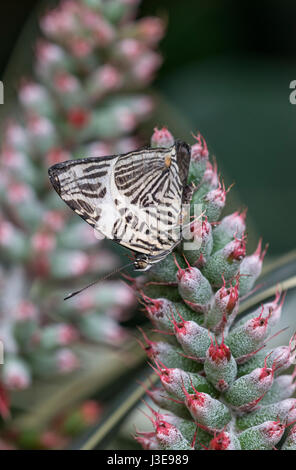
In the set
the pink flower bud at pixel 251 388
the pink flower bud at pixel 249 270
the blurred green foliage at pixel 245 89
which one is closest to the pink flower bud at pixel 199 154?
the pink flower bud at pixel 249 270

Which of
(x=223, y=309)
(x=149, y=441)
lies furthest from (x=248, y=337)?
(x=149, y=441)

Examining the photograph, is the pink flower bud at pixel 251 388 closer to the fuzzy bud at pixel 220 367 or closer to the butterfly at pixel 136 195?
the fuzzy bud at pixel 220 367

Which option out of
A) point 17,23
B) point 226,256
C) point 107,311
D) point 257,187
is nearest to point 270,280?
point 226,256

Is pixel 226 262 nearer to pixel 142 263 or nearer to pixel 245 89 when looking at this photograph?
→ pixel 142 263

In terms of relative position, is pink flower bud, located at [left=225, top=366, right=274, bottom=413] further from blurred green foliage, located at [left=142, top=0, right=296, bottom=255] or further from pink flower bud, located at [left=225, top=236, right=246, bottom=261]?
blurred green foliage, located at [left=142, top=0, right=296, bottom=255]
